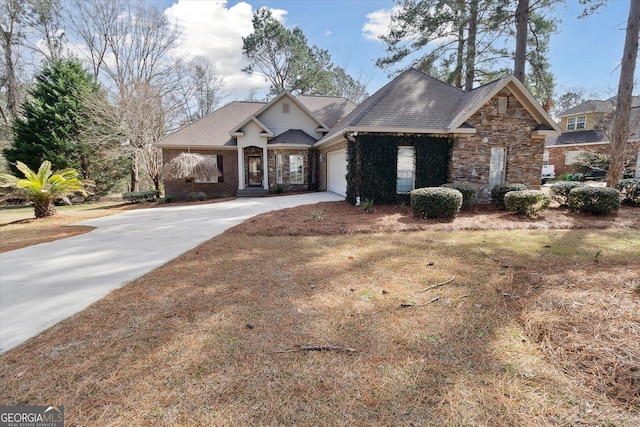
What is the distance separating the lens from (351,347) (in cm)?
277

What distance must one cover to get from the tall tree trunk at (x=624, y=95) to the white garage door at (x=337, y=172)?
34.3ft

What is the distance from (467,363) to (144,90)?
2009cm

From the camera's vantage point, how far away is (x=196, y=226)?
343 inches

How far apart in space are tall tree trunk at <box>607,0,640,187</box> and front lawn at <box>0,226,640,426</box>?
10.1 metres

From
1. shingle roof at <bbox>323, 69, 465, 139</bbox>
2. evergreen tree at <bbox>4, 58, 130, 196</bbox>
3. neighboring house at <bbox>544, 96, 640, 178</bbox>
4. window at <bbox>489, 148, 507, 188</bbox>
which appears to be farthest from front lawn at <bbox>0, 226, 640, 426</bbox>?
neighboring house at <bbox>544, 96, 640, 178</bbox>

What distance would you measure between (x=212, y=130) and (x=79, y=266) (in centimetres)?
1433

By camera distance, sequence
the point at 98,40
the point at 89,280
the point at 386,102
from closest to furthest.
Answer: the point at 89,280 → the point at 386,102 → the point at 98,40

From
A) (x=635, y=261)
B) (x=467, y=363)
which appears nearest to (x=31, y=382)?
(x=467, y=363)

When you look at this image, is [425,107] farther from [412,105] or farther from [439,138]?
[439,138]

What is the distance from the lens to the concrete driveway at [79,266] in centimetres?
350

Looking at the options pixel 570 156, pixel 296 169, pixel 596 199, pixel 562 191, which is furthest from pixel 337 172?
pixel 570 156

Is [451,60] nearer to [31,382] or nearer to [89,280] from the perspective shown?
[89,280]

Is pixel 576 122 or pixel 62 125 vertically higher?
pixel 576 122

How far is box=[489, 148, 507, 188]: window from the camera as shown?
11836mm
